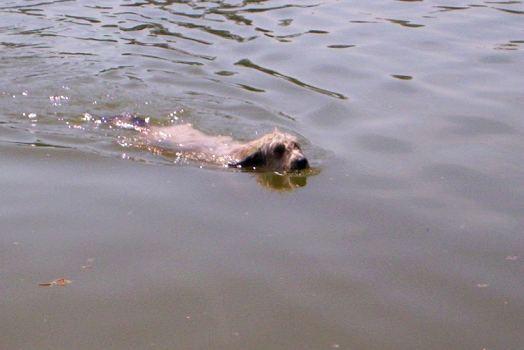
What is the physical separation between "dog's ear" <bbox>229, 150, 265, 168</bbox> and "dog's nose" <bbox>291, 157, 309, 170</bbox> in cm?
48

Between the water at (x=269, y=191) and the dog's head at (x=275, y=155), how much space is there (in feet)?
A: 0.60

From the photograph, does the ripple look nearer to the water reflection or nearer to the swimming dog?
the swimming dog

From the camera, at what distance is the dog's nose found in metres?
8.97

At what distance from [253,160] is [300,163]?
0.65 metres

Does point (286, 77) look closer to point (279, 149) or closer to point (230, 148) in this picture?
point (230, 148)

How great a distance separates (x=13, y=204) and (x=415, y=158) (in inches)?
161

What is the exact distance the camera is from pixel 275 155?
9188mm

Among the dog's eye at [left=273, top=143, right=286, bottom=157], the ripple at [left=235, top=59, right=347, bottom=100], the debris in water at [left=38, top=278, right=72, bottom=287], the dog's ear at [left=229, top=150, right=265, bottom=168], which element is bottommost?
the ripple at [left=235, top=59, right=347, bottom=100]

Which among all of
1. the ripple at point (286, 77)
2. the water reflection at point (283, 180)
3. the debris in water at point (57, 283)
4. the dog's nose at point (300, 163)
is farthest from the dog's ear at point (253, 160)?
the debris in water at point (57, 283)

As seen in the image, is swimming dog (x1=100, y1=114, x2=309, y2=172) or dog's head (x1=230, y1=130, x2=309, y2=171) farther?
swimming dog (x1=100, y1=114, x2=309, y2=172)

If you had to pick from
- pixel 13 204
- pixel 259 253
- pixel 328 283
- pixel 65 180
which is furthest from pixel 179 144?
pixel 328 283

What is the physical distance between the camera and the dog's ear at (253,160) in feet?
30.8

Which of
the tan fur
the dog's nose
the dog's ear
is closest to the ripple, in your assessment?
the tan fur

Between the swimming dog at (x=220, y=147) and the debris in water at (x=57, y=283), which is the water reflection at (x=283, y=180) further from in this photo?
the debris in water at (x=57, y=283)
